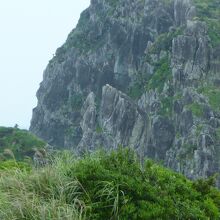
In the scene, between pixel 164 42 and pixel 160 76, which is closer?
pixel 160 76

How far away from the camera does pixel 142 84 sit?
449 ft

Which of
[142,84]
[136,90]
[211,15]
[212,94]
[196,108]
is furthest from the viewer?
[136,90]

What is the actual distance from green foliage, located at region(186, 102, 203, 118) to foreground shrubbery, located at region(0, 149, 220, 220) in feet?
285

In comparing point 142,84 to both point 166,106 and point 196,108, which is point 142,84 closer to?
point 166,106

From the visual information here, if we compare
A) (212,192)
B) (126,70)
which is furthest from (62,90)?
(212,192)

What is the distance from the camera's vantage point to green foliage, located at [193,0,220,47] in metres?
113

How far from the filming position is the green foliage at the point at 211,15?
372 feet

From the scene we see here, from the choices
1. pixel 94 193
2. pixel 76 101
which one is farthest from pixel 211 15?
pixel 94 193

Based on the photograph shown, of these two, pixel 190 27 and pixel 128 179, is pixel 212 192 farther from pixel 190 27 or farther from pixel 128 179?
pixel 190 27

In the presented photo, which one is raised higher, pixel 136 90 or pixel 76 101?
pixel 76 101

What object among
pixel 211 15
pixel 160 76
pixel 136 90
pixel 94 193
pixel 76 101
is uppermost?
pixel 211 15

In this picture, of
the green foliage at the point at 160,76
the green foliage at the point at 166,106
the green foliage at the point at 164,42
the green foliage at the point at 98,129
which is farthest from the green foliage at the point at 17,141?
the green foliage at the point at 164,42

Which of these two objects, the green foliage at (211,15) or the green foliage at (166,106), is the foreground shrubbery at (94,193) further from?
the green foliage at (211,15)

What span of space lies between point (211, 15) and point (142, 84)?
2258cm
